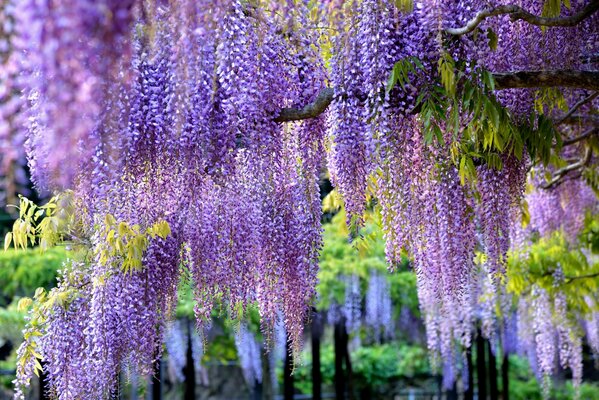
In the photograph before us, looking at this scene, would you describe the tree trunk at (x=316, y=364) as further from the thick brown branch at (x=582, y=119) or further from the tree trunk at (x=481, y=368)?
the thick brown branch at (x=582, y=119)

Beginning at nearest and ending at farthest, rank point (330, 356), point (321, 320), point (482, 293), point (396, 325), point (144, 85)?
1. point (144, 85)
2. point (482, 293)
3. point (321, 320)
4. point (396, 325)
5. point (330, 356)

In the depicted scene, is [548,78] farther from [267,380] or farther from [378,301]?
[267,380]

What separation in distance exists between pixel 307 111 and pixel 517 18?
1202mm

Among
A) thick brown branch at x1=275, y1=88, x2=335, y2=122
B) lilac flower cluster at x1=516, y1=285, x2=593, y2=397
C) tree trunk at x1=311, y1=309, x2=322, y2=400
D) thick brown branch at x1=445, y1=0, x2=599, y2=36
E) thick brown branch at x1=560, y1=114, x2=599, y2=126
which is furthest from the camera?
tree trunk at x1=311, y1=309, x2=322, y2=400

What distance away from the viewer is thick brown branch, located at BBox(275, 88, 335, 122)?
4.80m

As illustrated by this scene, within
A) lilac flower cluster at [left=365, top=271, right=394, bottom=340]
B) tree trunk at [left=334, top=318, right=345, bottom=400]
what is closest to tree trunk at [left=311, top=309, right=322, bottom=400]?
tree trunk at [left=334, top=318, right=345, bottom=400]

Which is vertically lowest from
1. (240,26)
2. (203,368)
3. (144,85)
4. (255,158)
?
(203,368)

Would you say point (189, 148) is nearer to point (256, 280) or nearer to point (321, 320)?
point (256, 280)

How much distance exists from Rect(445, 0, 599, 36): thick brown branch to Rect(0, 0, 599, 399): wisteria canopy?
0.5 inches

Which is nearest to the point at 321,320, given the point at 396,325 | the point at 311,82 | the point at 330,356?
the point at 396,325

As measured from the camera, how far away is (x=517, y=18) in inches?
173

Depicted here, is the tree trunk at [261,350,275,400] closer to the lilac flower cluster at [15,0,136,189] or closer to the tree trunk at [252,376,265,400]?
the tree trunk at [252,376,265,400]

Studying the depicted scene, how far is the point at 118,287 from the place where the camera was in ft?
17.2

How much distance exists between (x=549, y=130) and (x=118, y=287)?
268cm
